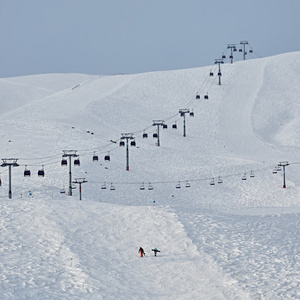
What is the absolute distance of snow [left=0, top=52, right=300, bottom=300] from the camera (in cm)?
3061

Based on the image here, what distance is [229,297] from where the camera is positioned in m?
28.2

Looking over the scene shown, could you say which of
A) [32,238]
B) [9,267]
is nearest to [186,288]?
[9,267]

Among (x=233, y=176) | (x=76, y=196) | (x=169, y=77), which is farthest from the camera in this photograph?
(x=169, y=77)

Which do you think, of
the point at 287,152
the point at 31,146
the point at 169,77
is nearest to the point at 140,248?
→ the point at 31,146

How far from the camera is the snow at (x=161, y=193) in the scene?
1205 inches

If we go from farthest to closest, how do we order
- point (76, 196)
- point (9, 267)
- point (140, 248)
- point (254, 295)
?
point (76, 196) → point (140, 248) → point (9, 267) → point (254, 295)

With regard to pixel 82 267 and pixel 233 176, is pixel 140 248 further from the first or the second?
pixel 233 176

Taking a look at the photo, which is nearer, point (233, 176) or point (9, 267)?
point (9, 267)

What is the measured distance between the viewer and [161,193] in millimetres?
63812

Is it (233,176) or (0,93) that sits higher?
(0,93)

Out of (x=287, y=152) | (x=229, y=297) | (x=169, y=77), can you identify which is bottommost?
(x=229, y=297)

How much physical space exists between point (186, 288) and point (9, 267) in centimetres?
913

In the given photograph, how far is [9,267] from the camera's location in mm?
30969

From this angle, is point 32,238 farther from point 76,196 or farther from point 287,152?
point 287,152
